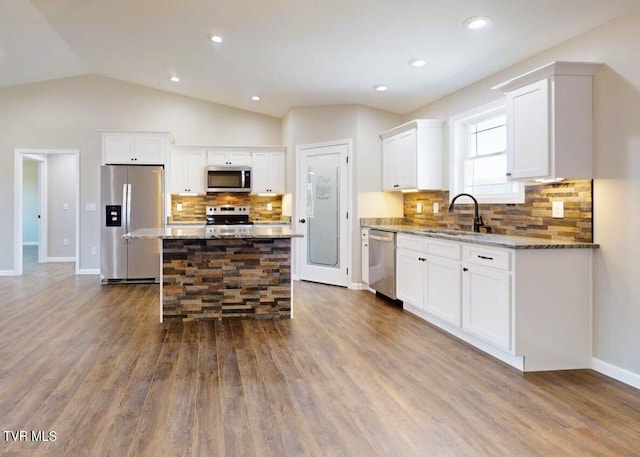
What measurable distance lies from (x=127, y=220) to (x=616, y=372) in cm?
619

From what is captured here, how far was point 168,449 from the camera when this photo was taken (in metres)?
1.98

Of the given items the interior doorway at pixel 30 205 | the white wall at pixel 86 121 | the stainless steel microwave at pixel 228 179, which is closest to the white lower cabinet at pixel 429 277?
the stainless steel microwave at pixel 228 179

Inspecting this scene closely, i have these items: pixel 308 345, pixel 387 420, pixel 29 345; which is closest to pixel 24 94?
pixel 29 345

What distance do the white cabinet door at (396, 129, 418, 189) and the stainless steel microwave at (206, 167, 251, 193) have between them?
107 inches

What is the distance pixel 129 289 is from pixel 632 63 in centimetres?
602

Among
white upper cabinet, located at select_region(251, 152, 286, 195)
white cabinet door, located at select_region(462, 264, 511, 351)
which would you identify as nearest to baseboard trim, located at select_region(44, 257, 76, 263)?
white upper cabinet, located at select_region(251, 152, 286, 195)

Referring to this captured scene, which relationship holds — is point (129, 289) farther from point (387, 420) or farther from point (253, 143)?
point (387, 420)

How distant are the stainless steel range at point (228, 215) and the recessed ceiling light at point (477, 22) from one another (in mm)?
4824

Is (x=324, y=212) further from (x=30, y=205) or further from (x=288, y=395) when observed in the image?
(x=30, y=205)

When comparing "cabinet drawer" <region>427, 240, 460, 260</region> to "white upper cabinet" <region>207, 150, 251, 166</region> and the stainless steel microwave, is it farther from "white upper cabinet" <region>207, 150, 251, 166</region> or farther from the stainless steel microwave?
"white upper cabinet" <region>207, 150, 251, 166</region>

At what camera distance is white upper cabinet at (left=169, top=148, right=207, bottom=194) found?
7.13 m

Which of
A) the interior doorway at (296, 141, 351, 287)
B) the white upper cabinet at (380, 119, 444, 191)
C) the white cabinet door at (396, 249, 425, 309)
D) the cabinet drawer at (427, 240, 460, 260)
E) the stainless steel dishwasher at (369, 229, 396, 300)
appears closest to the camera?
the cabinet drawer at (427, 240, 460, 260)

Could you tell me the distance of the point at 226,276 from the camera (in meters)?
4.39

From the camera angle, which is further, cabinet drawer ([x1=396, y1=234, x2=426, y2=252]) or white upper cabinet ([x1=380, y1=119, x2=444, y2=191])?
white upper cabinet ([x1=380, y1=119, x2=444, y2=191])
